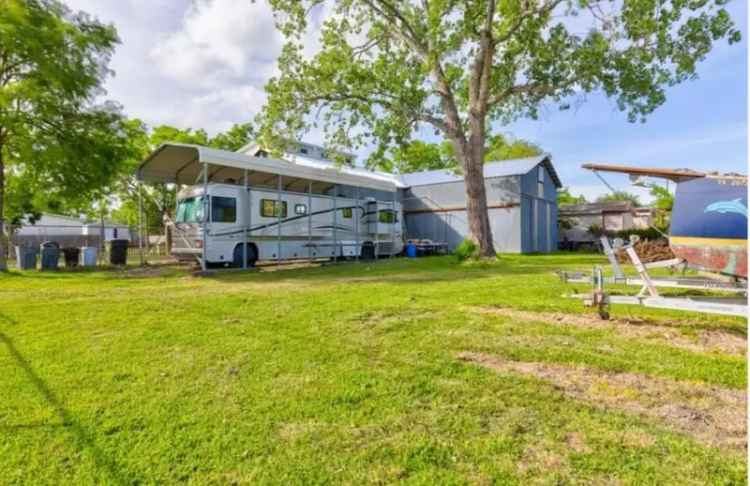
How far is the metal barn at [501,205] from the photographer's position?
2111 cm

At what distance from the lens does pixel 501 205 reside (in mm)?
21438

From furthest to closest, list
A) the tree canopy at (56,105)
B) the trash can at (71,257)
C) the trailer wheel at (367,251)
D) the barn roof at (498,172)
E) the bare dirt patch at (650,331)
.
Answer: the barn roof at (498,172)
the trailer wheel at (367,251)
the trash can at (71,257)
the tree canopy at (56,105)
the bare dirt patch at (650,331)

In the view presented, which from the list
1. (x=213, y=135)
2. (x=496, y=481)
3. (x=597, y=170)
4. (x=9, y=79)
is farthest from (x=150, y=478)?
(x=213, y=135)

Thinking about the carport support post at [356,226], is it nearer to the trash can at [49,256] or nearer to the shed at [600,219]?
the trash can at [49,256]

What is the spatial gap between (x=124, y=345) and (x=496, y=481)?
3835 millimetres

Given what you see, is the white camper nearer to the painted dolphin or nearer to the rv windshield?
the rv windshield

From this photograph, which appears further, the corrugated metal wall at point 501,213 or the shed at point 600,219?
the shed at point 600,219

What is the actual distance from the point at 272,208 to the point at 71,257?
7.30 m

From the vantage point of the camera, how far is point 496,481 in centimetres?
198

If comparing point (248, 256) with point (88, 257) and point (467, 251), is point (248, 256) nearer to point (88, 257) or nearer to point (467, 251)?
point (88, 257)

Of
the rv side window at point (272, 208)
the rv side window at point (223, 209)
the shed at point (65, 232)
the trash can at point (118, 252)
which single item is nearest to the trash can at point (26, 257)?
the trash can at point (118, 252)

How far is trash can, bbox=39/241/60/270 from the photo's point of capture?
13.6m

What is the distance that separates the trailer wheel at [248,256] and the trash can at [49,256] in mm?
5985

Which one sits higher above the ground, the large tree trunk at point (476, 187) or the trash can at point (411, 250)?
the large tree trunk at point (476, 187)
